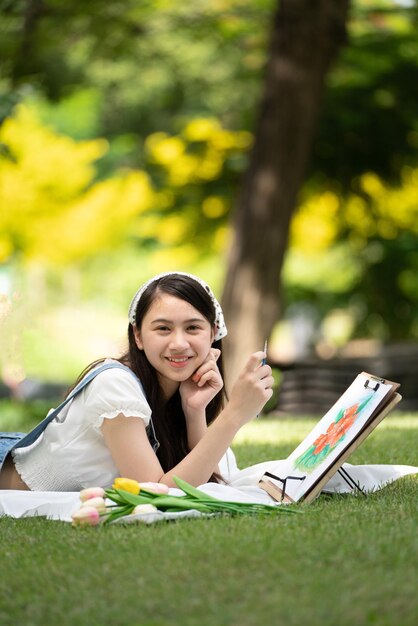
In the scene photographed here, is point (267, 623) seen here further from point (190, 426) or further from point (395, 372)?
point (395, 372)

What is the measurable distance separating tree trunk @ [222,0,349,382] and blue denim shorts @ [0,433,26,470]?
5.50 metres

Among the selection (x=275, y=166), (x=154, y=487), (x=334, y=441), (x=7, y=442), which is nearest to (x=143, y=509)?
(x=154, y=487)

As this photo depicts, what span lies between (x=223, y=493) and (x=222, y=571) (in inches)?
40.6

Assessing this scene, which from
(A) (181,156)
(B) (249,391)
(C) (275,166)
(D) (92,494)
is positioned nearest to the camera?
(D) (92,494)

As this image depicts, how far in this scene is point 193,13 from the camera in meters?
13.0

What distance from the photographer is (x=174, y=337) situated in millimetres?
4008

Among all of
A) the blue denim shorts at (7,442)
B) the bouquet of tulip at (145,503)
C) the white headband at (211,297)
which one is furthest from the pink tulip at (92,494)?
the white headband at (211,297)

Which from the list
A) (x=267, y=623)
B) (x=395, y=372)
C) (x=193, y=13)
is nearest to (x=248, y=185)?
(x=395, y=372)

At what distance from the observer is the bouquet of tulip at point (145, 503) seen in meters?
3.58

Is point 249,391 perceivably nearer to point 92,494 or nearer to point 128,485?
point 128,485

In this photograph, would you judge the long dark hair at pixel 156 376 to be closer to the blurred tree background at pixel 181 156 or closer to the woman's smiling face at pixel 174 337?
the woman's smiling face at pixel 174 337

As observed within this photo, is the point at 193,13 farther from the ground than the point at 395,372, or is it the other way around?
the point at 193,13

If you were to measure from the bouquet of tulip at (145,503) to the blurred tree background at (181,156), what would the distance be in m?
3.46

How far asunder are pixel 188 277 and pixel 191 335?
24cm
